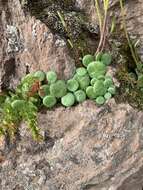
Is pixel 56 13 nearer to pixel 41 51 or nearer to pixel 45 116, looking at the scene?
pixel 41 51

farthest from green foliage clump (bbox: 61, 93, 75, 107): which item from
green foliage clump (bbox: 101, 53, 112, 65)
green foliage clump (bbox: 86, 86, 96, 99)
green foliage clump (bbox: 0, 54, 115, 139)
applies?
green foliage clump (bbox: 101, 53, 112, 65)

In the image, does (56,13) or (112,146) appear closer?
(112,146)

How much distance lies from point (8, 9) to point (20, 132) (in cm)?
88

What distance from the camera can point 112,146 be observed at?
2.69 metres

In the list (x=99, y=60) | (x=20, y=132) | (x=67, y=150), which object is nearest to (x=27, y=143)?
(x=20, y=132)

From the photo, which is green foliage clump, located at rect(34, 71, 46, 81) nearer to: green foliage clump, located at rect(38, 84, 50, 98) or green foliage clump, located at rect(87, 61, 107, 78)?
green foliage clump, located at rect(38, 84, 50, 98)

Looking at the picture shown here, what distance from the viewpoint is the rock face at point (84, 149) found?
2.69 meters

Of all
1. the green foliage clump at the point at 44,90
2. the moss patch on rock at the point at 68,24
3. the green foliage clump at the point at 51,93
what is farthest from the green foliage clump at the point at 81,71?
the green foliage clump at the point at 44,90

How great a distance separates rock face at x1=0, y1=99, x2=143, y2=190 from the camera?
8.83 ft

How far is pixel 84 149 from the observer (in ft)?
8.89

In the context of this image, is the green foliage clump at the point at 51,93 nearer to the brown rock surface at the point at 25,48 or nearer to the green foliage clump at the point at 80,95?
the green foliage clump at the point at 80,95

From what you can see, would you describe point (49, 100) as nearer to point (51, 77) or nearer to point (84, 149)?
point (51, 77)

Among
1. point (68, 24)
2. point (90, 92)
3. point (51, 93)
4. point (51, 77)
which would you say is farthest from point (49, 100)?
point (68, 24)

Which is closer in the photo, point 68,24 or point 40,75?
point 40,75
